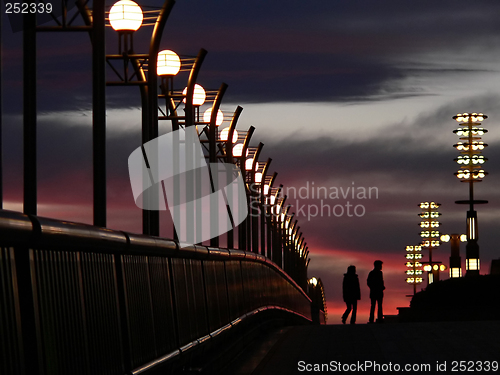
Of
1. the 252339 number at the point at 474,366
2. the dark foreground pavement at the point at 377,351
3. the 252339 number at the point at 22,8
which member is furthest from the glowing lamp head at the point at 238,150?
the 252339 number at the point at 474,366

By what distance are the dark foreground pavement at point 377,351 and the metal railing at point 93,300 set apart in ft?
5.58

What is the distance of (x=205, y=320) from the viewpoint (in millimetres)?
11797

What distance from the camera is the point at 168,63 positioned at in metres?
20.4

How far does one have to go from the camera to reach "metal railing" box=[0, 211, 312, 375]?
502 cm

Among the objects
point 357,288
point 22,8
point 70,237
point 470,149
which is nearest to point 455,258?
point 470,149

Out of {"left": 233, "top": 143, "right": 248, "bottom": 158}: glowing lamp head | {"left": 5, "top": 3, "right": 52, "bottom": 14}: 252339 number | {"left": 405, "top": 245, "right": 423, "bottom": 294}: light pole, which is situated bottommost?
{"left": 405, "top": 245, "right": 423, "bottom": 294}: light pole

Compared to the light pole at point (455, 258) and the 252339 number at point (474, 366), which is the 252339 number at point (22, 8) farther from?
the light pole at point (455, 258)

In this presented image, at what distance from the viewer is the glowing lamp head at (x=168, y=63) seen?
2025 cm

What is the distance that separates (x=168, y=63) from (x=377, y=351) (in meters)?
8.87

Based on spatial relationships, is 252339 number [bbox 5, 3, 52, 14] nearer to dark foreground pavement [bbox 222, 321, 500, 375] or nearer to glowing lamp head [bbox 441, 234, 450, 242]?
dark foreground pavement [bbox 222, 321, 500, 375]

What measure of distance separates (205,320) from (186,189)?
35.6 ft

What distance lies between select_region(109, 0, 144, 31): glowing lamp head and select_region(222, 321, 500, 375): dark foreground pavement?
5721 millimetres

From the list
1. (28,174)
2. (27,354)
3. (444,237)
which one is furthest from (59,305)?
(444,237)

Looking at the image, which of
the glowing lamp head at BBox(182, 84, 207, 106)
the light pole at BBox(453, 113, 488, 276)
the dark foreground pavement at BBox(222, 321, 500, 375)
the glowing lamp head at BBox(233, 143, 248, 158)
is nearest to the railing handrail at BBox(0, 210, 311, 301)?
the dark foreground pavement at BBox(222, 321, 500, 375)
